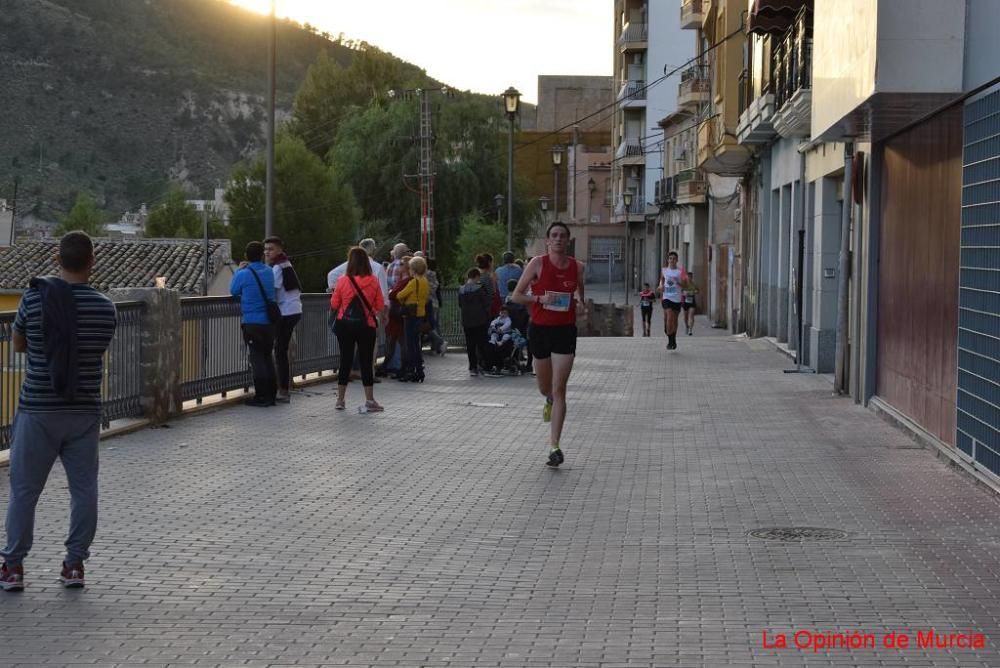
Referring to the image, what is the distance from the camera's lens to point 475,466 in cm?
1229

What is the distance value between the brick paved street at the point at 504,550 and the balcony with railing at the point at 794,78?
343 inches

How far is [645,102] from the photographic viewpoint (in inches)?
3627

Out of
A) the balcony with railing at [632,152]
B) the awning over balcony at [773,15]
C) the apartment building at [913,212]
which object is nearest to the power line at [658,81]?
→ the balcony with railing at [632,152]

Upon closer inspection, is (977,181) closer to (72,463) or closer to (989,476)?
(989,476)

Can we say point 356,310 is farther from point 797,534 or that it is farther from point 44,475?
point 44,475

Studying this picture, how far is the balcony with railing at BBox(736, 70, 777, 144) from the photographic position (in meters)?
28.1

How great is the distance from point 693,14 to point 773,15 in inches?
904

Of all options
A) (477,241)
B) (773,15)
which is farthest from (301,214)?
(773,15)

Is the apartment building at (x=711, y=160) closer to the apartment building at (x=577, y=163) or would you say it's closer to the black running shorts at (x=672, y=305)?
the black running shorts at (x=672, y=305)

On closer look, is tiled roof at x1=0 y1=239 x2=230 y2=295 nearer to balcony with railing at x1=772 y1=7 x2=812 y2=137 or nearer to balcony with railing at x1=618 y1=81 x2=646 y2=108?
balcony with railing at x1=618 y1=81 x2=646 y2=108

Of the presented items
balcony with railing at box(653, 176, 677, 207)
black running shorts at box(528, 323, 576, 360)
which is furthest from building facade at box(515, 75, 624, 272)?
black running shorts at box(528, 323, 576, 360)

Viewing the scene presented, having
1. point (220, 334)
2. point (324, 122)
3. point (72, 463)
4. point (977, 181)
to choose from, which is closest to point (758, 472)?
point (977, 181)

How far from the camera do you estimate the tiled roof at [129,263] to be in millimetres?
75125

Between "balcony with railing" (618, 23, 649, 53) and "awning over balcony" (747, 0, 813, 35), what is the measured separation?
6460cm
